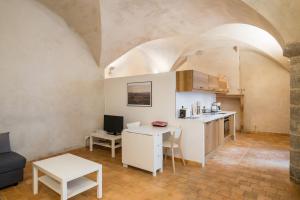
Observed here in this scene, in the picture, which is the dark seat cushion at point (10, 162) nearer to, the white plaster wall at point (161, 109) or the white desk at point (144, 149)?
the white desk at point (144, 149)

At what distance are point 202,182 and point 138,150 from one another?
118cm

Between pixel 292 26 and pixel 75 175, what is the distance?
3.52m

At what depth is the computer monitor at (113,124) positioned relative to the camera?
4.58m

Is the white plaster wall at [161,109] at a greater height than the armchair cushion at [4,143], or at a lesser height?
greater

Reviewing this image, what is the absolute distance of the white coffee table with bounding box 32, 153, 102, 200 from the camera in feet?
7.13

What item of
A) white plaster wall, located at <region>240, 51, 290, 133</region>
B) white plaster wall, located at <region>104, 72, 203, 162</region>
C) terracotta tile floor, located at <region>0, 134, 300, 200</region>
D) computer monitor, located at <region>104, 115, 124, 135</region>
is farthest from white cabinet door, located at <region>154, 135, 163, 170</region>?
white plaster wall, located at <region>240, 51, 290, 133</region>

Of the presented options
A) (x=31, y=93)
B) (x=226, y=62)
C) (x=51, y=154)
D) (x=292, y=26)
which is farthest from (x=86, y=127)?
(x=226, y=62)

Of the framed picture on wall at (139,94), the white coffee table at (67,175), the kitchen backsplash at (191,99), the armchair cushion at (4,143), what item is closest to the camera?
the white coffee table at (67,175)

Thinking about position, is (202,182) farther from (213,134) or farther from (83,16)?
(83,16)

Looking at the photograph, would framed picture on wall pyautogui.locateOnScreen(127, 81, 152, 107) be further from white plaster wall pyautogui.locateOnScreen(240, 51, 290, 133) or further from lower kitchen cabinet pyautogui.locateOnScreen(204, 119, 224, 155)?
white plaster wall pyautogui.locateOnScreen(240, 51, 290, 133)

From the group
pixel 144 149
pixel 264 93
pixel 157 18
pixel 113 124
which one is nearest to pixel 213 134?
pixel 144 149

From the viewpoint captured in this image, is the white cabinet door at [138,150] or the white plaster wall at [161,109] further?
the white plaster wall at [161,109]

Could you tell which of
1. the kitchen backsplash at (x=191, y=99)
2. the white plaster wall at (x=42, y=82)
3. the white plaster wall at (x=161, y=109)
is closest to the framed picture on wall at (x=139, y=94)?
the white plaster wall at (x=161, y=109)

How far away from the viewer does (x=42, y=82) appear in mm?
4094
